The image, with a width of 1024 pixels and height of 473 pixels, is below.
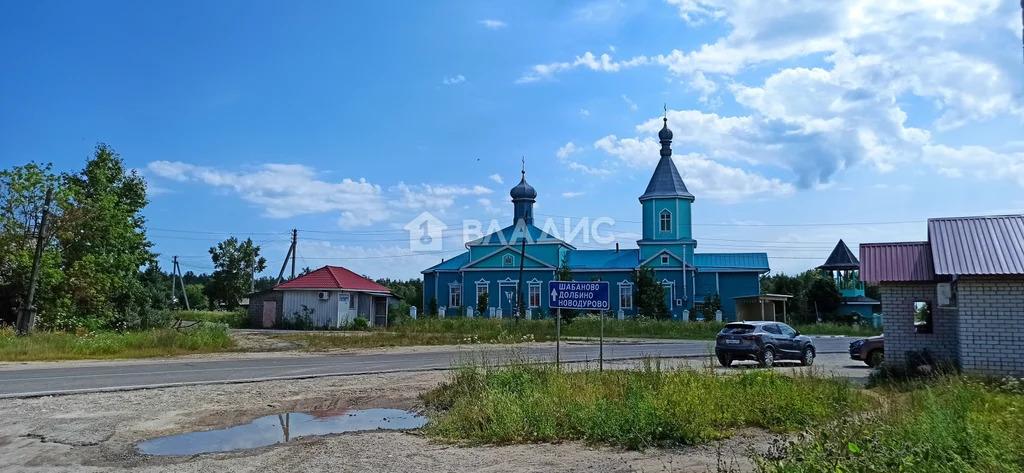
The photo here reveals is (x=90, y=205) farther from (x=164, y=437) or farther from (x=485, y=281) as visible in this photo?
(x=485, y=281)

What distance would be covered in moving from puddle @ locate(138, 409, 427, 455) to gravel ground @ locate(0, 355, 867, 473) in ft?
1.13

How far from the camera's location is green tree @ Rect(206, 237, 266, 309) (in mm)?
84375

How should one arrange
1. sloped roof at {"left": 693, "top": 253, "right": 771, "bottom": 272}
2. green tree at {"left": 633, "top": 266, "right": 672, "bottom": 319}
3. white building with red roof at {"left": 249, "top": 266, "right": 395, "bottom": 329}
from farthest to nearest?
1. sloped roof at {"left": 693, "top": 253, "right": 771, "bottom": 272}
2. green tree at {"left": 633, "top": 266, "right": 672, "bottom": 319}
3. white building with red roof at {"left": 249, "top": 266, "right": 395, "bottom": 329}

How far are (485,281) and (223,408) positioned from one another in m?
52.4

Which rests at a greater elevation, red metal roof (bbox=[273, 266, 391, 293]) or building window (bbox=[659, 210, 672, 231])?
building window (bbox=[659, 210, 672, 231])

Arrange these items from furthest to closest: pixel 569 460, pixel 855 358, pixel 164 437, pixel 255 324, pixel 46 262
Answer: pixel 255 324 < pixel 46 262 < pixel 855 358 < pixel 164 437 < pixel 569 460

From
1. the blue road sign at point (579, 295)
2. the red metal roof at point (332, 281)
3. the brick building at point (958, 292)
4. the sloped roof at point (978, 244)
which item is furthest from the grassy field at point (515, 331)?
the sloped roof at point (978, 244)

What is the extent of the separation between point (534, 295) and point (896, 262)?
155 feet

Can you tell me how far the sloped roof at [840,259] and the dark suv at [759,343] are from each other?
4608 cm

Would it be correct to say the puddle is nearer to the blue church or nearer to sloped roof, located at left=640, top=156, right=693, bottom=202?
the blue church

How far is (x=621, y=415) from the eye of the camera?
8969 mm

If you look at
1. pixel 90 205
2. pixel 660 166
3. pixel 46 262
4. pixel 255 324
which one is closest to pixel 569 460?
pixel 46 262

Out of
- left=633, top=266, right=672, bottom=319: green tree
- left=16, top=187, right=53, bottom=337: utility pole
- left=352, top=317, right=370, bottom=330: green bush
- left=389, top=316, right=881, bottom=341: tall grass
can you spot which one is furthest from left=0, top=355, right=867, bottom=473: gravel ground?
left=633, top=266, right=672, bottom=319: green tree

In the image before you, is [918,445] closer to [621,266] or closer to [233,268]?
[621,266]
